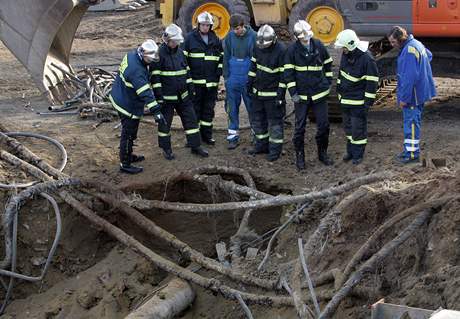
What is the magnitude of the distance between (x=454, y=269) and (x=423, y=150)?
4747 millimetres

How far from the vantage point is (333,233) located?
7.22 m

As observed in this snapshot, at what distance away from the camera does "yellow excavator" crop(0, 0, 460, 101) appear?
1100 centimetres

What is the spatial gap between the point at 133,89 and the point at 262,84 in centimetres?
171

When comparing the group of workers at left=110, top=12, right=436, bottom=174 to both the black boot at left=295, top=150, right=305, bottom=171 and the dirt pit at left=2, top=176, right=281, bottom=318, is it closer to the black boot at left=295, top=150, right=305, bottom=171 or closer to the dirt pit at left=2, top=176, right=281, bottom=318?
the black boot at left=295, top=150, right=305, bottom=171

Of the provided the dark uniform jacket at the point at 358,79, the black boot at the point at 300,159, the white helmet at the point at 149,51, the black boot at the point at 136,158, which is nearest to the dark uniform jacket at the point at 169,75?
the white helmet at the point at 149,51

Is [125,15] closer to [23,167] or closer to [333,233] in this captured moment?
[23,167]

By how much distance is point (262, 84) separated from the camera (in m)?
9.76

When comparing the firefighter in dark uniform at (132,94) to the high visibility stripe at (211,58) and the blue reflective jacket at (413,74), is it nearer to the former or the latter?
the high visibility stripe at (211,58)

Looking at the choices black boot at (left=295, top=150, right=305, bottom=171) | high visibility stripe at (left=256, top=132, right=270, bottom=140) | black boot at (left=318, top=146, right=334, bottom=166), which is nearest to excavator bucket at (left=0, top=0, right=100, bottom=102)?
high visibility stripe at (left=256, top=132, right=270, bottom=140)

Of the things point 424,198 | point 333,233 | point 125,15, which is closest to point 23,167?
point 333,233

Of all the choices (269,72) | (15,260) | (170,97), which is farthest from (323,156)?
(15,260)

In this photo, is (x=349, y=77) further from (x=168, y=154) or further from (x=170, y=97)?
(x=168, y=154)

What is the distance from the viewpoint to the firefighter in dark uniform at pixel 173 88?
963 cm

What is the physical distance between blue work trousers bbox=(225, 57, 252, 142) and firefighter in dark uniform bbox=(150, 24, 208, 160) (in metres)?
0.61
